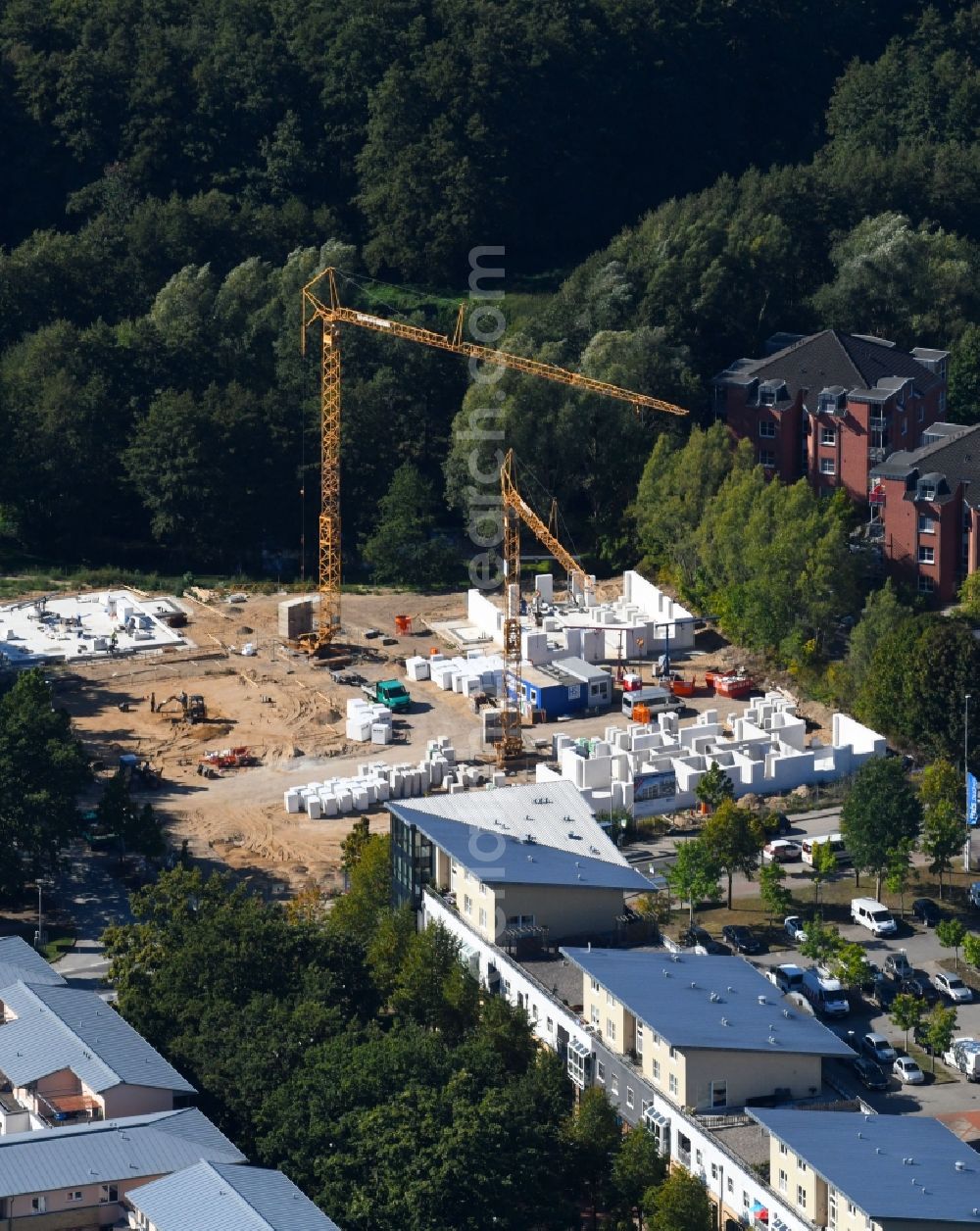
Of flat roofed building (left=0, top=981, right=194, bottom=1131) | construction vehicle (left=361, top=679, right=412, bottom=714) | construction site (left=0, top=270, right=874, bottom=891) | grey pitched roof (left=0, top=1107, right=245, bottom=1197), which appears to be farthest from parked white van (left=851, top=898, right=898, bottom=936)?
construction vehicle (left=361, top=679, right=412, bottom=714)

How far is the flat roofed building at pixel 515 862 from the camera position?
48.3 m

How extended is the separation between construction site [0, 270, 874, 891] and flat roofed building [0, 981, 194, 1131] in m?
11.5

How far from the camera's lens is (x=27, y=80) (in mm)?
99250

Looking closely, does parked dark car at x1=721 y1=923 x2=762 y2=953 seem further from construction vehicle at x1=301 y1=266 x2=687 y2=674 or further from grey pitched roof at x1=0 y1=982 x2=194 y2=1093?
construction vehicle at x1=301 y1=266 x2=687 y2=674

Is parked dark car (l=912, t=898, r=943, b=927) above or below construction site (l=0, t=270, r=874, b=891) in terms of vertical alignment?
below

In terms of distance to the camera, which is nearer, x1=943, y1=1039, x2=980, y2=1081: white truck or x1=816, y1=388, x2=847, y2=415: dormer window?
x1=943, y1=1039, x2=980, y2=1081: white truck

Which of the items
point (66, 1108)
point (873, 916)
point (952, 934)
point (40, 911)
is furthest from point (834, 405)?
point (66, 1108)

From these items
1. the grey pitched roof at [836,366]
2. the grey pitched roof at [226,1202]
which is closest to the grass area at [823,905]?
the grey pitched roof at [226,1202]

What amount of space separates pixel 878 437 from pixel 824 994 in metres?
30.7

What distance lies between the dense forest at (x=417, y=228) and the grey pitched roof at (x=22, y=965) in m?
31.2

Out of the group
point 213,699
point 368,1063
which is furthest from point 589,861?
point 213,699

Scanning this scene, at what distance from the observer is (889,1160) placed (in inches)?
1549

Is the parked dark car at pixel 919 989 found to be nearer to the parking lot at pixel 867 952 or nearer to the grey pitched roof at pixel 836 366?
the parking lot at pixel 867 952

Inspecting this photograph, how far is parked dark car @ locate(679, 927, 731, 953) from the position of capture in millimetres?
52250
